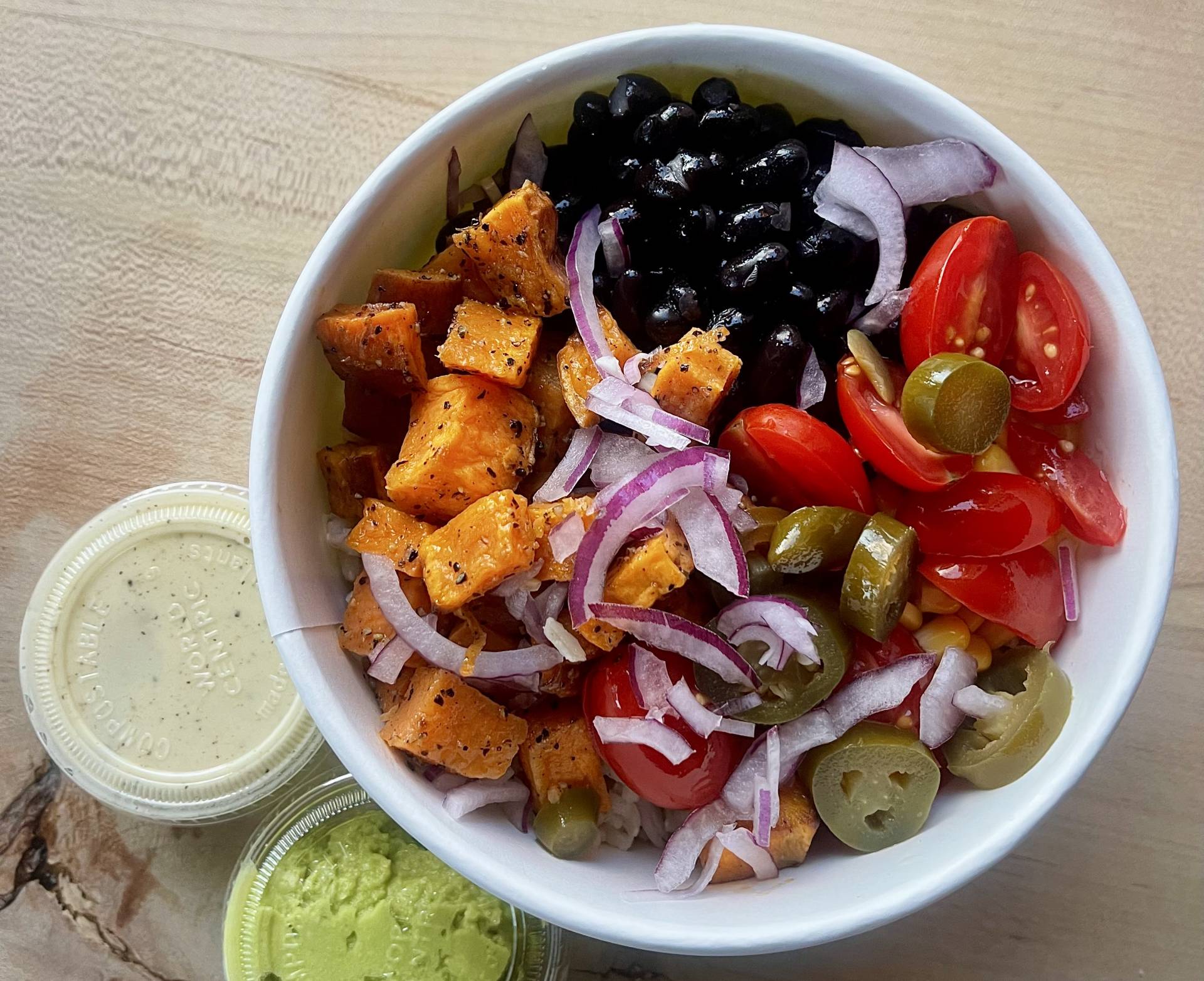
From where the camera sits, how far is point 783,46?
4.70 feet

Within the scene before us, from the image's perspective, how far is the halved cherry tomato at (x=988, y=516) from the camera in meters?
1.39

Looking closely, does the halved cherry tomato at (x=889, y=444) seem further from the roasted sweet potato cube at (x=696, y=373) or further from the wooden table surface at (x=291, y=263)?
the wooden table surface at (x=291, y=263)

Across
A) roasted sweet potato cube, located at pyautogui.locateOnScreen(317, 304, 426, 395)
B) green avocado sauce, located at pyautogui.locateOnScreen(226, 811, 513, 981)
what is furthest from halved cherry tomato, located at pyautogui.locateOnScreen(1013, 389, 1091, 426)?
green avocado sauce, located at pyautogui.locateOnScreen(226, 811, 513, 981)

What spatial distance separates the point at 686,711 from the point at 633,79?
0.90 meters

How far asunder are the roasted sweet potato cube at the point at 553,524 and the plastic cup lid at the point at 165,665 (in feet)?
2.31

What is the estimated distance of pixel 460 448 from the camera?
135cm

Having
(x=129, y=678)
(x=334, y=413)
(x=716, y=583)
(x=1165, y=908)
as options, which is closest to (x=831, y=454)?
(x=716, y=583)

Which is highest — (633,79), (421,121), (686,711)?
(633,79)

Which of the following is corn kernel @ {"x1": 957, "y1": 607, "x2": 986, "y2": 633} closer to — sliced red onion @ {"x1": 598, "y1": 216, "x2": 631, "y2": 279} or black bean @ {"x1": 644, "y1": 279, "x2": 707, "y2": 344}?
black bean @ {"x1": 644, "y1": 279, "x2": 707, "y2": 344}

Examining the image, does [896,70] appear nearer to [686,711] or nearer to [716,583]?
[716,583]

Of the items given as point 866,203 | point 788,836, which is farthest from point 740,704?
point 866,203

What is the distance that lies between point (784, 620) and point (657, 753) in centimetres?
26

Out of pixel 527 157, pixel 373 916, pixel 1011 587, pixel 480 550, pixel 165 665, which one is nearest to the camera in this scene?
pixel 480 550

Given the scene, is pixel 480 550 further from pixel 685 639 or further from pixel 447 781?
pixel 447 781
